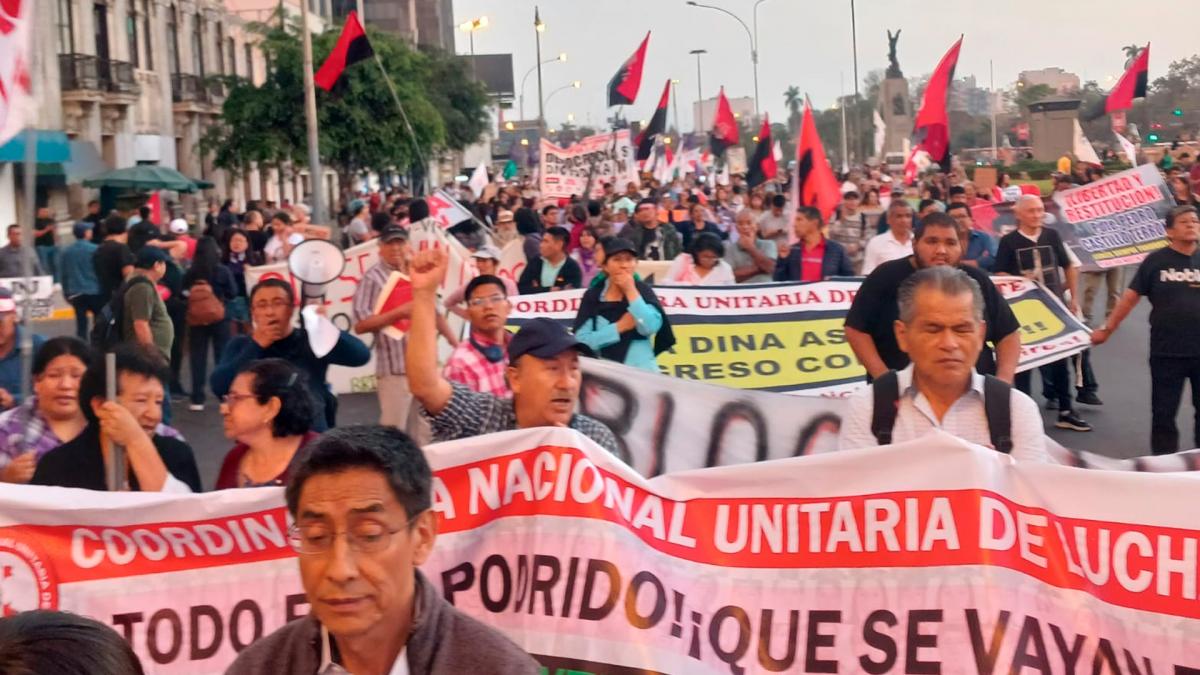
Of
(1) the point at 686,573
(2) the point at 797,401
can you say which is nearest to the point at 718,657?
(1) the point at 686,573

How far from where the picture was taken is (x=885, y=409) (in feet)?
15.3

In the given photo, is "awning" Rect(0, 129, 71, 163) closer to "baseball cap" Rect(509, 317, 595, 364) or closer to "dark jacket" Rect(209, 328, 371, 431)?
"dark jacket" Rect(209, 328, 371, 431)

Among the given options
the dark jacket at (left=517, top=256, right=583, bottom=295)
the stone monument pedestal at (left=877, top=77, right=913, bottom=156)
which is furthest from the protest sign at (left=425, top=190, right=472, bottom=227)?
the stone monument pedestal at (left=877, top=77, right=913, bottom=156)

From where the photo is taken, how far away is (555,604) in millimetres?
4027

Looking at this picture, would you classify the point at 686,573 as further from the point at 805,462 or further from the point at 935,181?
the point at 935,181

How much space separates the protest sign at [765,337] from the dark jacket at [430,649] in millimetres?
6928

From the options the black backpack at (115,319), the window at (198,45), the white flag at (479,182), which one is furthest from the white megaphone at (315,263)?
the window at (198,45)

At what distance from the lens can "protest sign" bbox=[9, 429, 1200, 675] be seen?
3.69 meters

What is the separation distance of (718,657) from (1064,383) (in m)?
7.92

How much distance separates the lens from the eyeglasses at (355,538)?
104 inches

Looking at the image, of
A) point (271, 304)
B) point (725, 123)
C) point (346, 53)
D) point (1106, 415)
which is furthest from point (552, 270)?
point (725, 123)

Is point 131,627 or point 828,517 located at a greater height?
point 828,517

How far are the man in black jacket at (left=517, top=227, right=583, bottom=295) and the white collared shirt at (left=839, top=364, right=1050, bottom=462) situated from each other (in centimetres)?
703

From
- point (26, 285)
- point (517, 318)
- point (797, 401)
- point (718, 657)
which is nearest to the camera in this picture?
point (718, 657)
